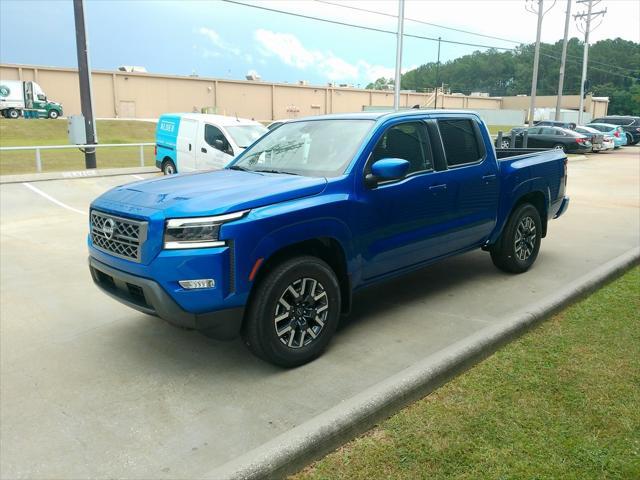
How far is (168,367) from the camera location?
4086mm

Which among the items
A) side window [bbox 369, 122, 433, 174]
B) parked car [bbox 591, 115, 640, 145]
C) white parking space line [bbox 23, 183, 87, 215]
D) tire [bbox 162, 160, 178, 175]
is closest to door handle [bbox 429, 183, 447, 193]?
side window [bbox 369, 122, 433, 174]

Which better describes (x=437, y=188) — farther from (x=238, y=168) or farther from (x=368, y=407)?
(x=368, y=407)

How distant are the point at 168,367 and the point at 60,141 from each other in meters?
30.1

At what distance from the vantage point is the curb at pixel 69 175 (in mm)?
14000

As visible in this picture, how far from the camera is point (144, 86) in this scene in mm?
57781

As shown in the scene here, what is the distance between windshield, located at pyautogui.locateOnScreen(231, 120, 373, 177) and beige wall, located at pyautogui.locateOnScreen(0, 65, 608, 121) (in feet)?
176

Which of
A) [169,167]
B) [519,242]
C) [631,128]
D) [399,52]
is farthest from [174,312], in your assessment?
[631,128]

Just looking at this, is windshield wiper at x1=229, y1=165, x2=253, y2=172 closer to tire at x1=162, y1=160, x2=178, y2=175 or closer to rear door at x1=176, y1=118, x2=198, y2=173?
rear door at x1=176, y1=118, x2=198, y2=173

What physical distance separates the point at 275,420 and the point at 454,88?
12951 cm

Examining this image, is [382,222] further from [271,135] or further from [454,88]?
[454,88]

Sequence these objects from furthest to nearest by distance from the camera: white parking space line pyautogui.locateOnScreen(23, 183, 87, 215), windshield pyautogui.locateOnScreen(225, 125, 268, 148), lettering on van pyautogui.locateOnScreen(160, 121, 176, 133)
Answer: lettering on van pyautogui.locateOnScreen(160, 121, 176, 133) < windshield pyautogui.locateOnScreen(225, 125, 268, 148) < white parking space line pyautogui.locateOnScreen(23, 183, 87, 215)

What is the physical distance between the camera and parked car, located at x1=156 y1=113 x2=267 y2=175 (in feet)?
44.5

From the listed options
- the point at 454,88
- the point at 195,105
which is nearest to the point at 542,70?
the point at 454,88

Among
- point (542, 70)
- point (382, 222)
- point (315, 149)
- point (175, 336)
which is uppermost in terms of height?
point (542, 70)
